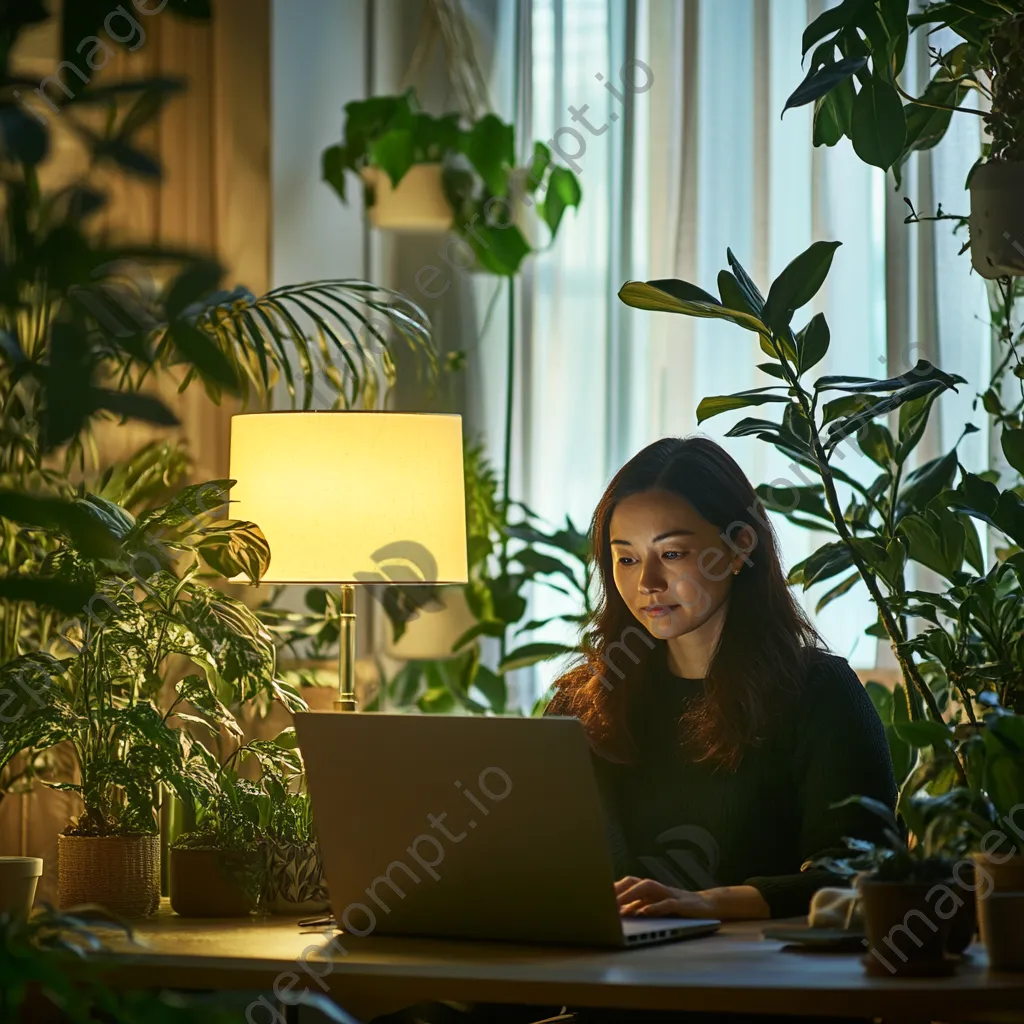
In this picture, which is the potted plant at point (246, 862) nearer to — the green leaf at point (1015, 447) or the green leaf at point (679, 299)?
the green leaf at point (679, 299)

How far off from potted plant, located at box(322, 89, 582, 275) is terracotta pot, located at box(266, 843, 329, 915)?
190 centimetres

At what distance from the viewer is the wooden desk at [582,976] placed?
1.43 m

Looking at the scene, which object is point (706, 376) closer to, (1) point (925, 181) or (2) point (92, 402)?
(1) point (925, 181)

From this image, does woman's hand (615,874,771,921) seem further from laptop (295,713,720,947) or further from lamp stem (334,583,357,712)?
lamp stem (334,583,357,712)

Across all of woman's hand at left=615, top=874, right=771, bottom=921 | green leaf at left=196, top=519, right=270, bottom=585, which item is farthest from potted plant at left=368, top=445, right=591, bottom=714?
woman's hand at left=615, top=874, right=771, bottom=921

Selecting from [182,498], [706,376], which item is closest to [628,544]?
[182,498]

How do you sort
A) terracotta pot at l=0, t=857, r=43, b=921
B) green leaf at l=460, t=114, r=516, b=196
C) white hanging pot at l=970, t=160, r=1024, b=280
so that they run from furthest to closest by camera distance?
green leaf at l=460, t=114, r=516, b=196
white hanging pot at l=970, t=160, r=1024, b=280
terracotta pot at l=0, t=857, r=43, b=921

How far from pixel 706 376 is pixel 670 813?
62.1 inches

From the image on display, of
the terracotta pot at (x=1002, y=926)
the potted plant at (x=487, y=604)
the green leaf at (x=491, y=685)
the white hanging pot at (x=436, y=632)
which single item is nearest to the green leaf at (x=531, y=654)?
the potted plant at (x=487, y=604)

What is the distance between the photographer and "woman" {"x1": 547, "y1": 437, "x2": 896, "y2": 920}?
222 cm

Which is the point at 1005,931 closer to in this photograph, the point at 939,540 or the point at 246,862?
the point at 939,540

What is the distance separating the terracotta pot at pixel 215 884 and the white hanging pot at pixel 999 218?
130 cm

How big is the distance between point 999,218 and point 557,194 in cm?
170

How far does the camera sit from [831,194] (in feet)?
11.6
